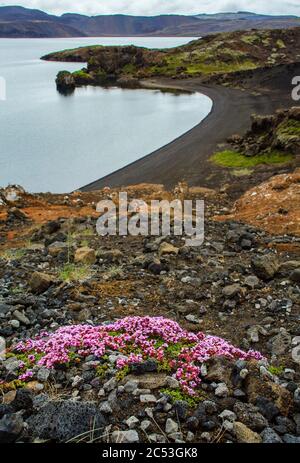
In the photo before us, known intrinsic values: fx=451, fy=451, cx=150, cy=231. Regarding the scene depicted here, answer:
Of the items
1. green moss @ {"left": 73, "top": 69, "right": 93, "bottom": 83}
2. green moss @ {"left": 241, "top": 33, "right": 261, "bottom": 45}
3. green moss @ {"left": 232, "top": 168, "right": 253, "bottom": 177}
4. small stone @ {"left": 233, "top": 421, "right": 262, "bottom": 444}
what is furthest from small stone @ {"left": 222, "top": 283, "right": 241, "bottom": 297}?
green moss @ {"left": 241, "top": 33, "right": 261, "bottom": 45}

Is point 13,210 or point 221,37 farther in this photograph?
point 221,37

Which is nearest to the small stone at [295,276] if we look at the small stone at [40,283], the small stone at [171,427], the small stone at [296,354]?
the small stone at [296,354]

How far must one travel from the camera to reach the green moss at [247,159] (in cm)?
4754

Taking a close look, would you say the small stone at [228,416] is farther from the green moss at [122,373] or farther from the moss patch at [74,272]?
the moss patch at [74,272]

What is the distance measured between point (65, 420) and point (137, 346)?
2791 millimetres

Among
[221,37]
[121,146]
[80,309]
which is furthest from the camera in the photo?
[221,37]

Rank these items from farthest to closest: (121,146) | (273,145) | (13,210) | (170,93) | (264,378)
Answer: (170,93) < (121,146) < (273,145) < (13,210) < (264,378)

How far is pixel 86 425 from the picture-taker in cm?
617

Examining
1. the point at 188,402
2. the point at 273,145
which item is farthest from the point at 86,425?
the point at 273,145

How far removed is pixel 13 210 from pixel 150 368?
22.2 m

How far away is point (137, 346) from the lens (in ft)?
28.9

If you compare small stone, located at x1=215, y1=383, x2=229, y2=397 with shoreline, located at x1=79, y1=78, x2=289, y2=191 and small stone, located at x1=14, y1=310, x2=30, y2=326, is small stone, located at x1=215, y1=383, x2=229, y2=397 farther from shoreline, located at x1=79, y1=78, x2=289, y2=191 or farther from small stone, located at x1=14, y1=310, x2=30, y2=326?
shoreline, located at x1=79, y1=78, x2=289, y2=191

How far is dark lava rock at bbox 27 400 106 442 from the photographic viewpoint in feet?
19.9

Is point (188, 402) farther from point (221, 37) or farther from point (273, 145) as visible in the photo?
point (221, 37)
